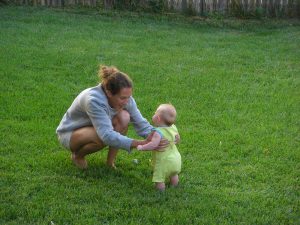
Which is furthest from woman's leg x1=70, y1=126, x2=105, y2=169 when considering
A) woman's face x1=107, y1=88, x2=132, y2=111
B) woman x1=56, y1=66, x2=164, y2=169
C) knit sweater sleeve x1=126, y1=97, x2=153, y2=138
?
knit sweater sleeve x1=126, y1=97, x2=153, y2=138

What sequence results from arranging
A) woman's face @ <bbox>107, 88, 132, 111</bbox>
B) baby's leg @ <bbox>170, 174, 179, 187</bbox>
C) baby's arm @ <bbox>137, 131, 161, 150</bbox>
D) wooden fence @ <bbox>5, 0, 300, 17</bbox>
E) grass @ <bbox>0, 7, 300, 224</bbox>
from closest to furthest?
grass @ <bbox>0, 7, 300, 224</bbox> → baby's arm @ <bbox>137, 131, 161, 150</bbox> → woman's face @ <bbox>107, 88, 132, 111</bbox> → baby's leg @ <bbox>170, 174, 179, 187</bbox> → wooden fence @ <bbox>5, 0, 300, 17</bbox>

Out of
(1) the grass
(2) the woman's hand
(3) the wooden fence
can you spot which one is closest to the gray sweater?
(2) the woman's hand

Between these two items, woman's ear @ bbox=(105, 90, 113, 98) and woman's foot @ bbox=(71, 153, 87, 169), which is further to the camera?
woman's foot @ bbox=(71, 153, 87, 169)

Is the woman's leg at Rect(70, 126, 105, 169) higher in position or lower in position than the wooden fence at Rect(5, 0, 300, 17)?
lower

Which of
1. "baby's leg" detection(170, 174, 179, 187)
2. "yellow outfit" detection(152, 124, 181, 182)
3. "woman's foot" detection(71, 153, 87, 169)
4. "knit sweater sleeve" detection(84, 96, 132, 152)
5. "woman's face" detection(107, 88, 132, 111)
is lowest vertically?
"baby's leg" detection(170, 174, 179, 187)

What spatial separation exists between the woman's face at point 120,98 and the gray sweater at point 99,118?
47mm

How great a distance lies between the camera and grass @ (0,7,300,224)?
4.61 metres

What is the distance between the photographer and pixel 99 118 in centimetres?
488

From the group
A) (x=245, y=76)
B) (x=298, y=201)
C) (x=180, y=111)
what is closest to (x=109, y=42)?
(x=245, y=76)

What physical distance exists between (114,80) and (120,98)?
17cm

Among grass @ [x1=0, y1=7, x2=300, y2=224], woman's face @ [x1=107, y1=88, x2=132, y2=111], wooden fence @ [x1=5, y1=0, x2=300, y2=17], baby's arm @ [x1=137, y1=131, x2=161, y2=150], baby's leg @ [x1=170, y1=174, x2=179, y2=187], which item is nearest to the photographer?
grass @ [x1=0, y1=7, x2=300, y2=224]

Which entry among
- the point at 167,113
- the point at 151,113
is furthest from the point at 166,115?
the point at 151,113

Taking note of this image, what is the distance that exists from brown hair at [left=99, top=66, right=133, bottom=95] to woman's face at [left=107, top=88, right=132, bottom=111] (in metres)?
0.03

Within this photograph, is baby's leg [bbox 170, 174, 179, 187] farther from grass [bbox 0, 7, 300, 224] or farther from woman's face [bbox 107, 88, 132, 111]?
woman's face [bbox 107, 88, 132, 111]
